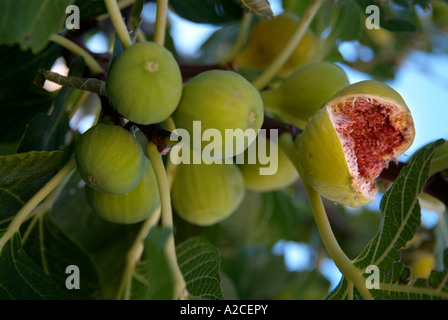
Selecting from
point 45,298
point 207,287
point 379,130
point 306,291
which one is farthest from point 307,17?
point 306,291

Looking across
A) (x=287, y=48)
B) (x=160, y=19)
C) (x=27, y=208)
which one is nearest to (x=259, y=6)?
(x=287, y=48)

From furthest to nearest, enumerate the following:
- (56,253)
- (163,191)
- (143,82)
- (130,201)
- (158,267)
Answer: (56,253)
(130,201)
(163,191)
(143,82)
(158,267)

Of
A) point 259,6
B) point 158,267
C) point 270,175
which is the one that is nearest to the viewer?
point 158,267

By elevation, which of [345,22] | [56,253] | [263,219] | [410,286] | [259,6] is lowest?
[263,219]

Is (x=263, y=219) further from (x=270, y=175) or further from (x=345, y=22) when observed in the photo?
(x=345, y=22)

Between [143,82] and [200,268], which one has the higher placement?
[143,82]

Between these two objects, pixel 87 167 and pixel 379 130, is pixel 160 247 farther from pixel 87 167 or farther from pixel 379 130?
pixel 379 130
